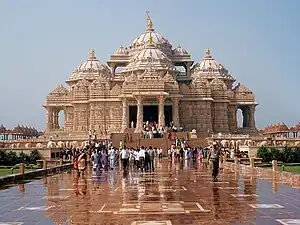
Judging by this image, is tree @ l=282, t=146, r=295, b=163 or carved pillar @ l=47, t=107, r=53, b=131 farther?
carved pillar @ l=47, t=107, r=53, b=131

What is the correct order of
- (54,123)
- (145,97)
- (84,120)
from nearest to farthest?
(145,97)
(84,120)
(54,123)

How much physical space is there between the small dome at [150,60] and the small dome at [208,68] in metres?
5.81

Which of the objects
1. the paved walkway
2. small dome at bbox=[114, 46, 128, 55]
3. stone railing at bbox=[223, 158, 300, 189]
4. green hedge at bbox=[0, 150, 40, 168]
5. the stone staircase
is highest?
small dome at bbox=[114, 46, 128, 55]

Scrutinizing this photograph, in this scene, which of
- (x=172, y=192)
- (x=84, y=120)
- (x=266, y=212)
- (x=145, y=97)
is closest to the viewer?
(x=266, y=212)

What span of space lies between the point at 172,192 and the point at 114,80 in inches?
2600

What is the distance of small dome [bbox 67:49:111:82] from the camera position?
85.6 metres

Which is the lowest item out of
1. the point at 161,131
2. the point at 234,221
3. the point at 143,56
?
the point at 234,221

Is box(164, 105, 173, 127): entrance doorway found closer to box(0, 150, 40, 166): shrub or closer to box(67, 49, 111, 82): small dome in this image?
box(67, 49, 111, 82): small dome

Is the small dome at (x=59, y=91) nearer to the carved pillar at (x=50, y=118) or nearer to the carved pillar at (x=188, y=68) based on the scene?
the carved pillar at (x=50, y=118)

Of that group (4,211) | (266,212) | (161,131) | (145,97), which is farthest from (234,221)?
(145,97)

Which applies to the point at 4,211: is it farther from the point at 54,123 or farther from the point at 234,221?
the point at 54,123

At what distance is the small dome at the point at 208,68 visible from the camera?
84625mm

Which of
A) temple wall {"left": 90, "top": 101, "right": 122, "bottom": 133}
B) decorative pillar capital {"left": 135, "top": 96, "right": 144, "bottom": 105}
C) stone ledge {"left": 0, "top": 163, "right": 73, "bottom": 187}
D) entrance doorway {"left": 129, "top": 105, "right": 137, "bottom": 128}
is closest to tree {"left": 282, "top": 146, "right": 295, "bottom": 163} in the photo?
stone ledge {"left": 0, "top": 163, "right": 73, "bottom": 187}

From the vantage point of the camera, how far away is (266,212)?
40.0 ft
